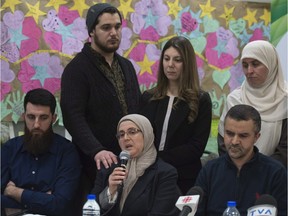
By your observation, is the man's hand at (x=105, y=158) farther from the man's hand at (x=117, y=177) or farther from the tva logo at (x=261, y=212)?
the tva logo at (x=261, y=212)

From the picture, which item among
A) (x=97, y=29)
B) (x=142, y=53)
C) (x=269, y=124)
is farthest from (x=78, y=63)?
(x=269, y=124)

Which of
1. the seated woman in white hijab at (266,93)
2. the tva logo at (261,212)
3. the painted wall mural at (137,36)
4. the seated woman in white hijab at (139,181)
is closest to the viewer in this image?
the tva logo at (261,212)

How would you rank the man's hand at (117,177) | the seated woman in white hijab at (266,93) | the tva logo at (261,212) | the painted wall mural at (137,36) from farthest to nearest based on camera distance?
the painted wall mural at (137,36)
the seated woman in white hijab at (266,93)
the man's hand at (117,177)
the tva logo at (261,212)

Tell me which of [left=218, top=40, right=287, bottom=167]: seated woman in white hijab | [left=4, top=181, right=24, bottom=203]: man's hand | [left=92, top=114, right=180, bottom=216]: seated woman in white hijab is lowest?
[left=4, top=181, right=24, bottom=203]: man's hand

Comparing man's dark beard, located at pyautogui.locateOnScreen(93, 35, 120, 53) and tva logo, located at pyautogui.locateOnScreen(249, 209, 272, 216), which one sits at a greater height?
man's dark beard, located at pyautogui.locateOnScreen(93, 35, 120, 53)

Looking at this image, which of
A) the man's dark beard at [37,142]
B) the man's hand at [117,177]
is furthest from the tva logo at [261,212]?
the man's dark beard at [37,142]

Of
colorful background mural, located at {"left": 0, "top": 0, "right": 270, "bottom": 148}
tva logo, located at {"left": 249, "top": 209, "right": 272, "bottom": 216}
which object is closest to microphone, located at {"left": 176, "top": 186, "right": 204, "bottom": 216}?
tva logo, located at {"left": 249, "top": 209, "right": 272, "bottom": 216}

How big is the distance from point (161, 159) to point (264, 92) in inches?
31.2

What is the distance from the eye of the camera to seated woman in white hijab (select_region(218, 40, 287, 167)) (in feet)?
11.7

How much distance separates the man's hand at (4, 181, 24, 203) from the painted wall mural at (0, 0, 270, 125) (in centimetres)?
71

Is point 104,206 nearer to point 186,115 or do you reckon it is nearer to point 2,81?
point 186,115

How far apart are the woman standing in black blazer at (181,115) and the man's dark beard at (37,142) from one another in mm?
663

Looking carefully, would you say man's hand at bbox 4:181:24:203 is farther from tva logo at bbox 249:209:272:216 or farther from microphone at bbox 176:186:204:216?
tva logo at bbox 249:209:272:216

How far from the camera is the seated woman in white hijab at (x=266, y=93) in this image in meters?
3.58
